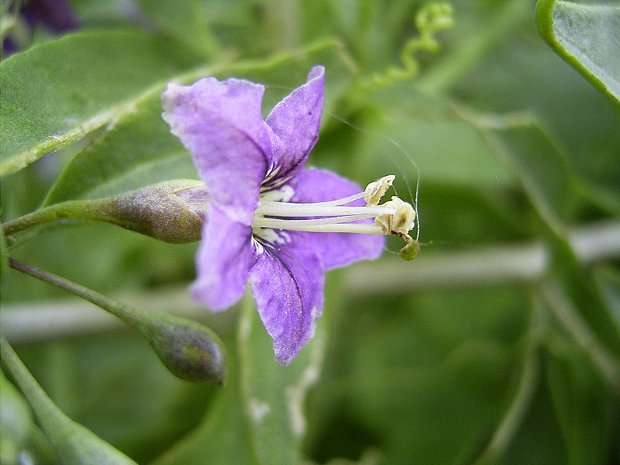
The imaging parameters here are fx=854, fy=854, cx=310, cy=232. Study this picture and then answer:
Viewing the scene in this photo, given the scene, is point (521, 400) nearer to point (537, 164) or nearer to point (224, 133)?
point (537, 164)

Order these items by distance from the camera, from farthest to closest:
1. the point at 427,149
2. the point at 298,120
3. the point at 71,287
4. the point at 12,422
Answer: the point at 427,149
the point at 298,120
the point at 71,287
the point at 12,422

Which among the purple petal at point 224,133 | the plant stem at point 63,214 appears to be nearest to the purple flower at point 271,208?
the purple petal at point 224,133

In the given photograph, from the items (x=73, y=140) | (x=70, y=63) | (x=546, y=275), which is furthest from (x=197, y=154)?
(x=546, y=275)

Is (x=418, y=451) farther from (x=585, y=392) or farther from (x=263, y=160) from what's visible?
(x=263, y=160)

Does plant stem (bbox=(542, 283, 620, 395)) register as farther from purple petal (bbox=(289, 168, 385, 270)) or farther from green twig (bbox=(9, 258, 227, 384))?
green twig (bbox=(9, 258, 227, 384))

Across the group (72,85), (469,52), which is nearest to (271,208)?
(72,85)

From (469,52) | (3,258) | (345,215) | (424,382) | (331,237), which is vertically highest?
(3,258)

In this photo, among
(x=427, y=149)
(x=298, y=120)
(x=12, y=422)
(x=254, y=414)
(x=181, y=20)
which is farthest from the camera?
(x=427, y=149)
